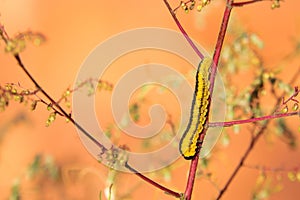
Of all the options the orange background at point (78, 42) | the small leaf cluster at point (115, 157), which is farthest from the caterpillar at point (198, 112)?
the orange background at point (78, 42)

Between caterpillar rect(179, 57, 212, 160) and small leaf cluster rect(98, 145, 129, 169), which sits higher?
caterpillar rect(179, 57, 212, 160)

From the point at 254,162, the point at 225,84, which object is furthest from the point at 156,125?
the point at 254,162

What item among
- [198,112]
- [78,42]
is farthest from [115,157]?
[78,42]

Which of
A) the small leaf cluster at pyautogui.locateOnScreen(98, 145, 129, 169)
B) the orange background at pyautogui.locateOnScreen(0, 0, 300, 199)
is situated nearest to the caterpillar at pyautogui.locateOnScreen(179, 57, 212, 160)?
the small leaf cluster at pyautogui.locateOnScreen(98, 145, 129, 169)

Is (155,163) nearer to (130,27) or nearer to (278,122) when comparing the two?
(278,122)

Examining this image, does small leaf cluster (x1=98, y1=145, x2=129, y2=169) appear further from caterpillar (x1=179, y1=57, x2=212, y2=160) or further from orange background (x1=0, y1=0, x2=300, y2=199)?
orange background (x1=0, y1=0, x2=300, y2=199)

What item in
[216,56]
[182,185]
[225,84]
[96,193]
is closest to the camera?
[216,56]

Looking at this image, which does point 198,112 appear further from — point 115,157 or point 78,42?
point 78,42

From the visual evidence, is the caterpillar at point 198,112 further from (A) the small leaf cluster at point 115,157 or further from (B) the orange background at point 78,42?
(B) the orange background at point 78,42
